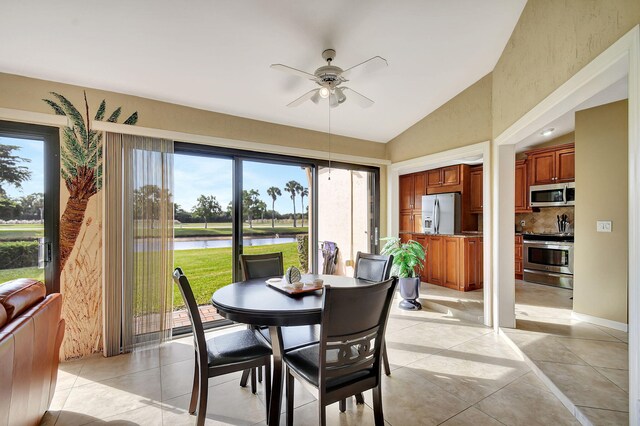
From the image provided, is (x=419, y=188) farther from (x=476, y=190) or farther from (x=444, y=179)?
(x=476, y=190)

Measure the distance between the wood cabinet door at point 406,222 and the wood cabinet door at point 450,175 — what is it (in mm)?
1007

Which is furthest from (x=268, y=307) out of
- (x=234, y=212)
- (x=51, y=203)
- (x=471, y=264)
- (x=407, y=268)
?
(x=471, y=264)

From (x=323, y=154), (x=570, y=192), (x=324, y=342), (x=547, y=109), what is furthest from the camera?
(x=570, y=192)

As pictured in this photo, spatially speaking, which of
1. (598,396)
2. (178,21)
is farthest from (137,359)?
(598,396)

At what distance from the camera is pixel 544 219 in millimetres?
5738

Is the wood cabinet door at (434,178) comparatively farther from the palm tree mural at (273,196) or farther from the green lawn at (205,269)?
the green lawn at (205,269)

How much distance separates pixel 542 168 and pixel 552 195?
52 cm

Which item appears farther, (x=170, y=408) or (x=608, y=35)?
(x=170, y=408)

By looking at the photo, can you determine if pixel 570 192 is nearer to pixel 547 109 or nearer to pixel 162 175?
pixel 547 109

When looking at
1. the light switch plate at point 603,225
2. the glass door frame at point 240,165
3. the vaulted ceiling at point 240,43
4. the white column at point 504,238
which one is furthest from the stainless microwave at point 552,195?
the glass door frame at point 240,165

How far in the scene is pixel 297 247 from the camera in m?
4.25

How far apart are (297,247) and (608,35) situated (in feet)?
11.6

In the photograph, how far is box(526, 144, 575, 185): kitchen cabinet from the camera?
200 inches

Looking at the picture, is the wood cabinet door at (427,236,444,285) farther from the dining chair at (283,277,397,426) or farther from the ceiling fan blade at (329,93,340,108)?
the dining chair at (283,277,397,426)
